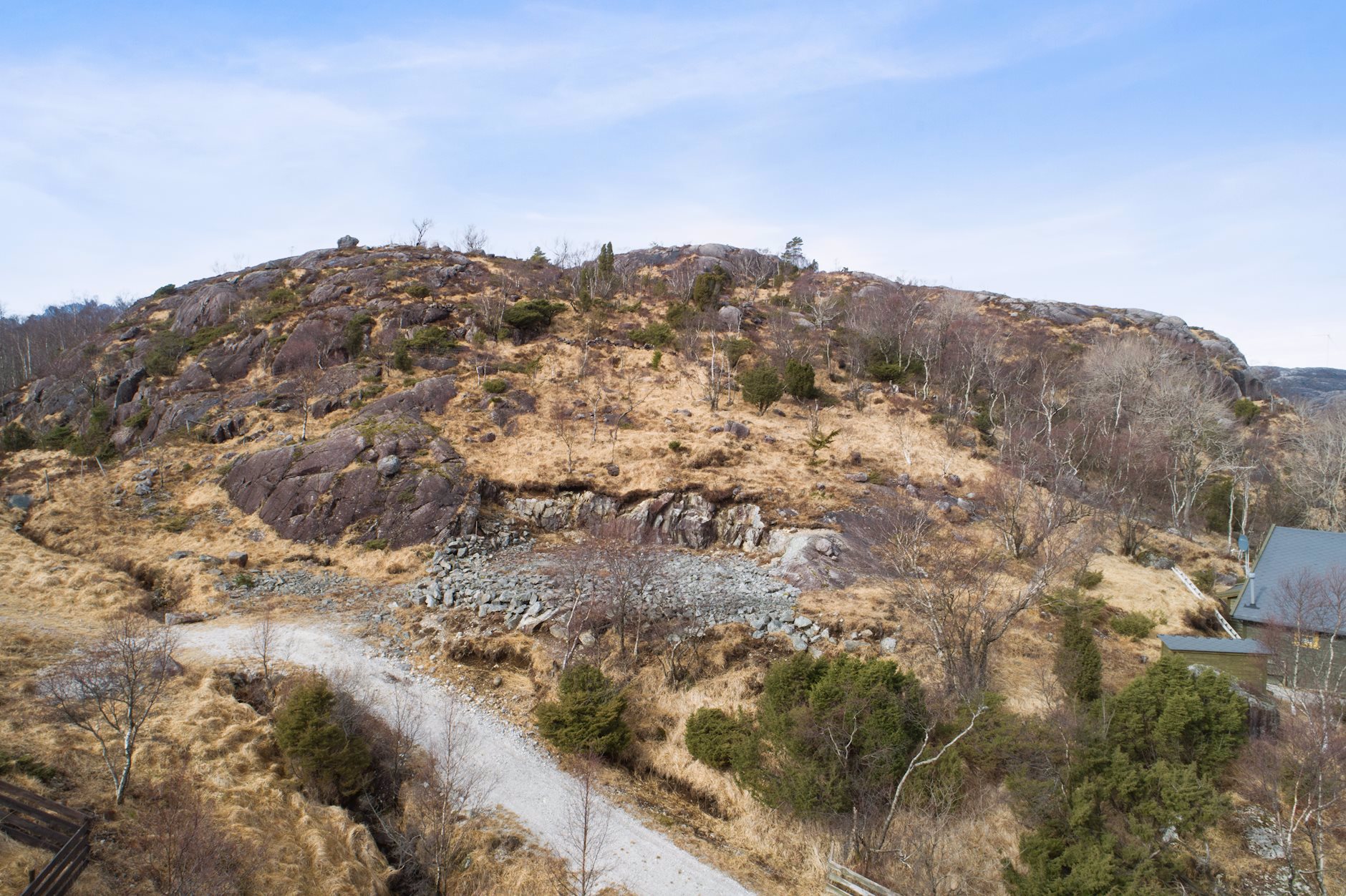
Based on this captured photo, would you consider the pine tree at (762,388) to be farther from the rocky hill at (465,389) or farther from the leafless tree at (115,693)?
the leafless tree at (115,693)

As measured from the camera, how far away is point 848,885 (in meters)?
12.0

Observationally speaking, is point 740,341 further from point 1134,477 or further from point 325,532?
point 325,532

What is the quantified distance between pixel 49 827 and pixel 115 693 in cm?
450

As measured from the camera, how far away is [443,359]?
4297cm

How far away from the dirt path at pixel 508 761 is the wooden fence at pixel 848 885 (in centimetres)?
180

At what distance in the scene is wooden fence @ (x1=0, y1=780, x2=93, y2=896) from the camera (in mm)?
9305

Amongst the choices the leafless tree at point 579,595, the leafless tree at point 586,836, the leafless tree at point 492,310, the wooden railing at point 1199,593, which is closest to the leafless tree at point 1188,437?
the wooden railing at point 1199,593

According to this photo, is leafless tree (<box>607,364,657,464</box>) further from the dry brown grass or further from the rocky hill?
the dry brown grass

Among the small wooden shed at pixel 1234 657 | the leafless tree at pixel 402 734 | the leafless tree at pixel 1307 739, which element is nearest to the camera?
the leafless tree at pixel 1307 739

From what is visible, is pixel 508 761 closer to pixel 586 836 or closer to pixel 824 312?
pixel 586 836

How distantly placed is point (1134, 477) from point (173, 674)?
41488 mm

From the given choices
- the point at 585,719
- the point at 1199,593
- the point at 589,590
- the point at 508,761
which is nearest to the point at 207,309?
the point at 589,590

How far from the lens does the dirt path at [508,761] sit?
1273 cm

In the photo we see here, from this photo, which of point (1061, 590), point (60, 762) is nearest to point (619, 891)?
point (60, 762)
